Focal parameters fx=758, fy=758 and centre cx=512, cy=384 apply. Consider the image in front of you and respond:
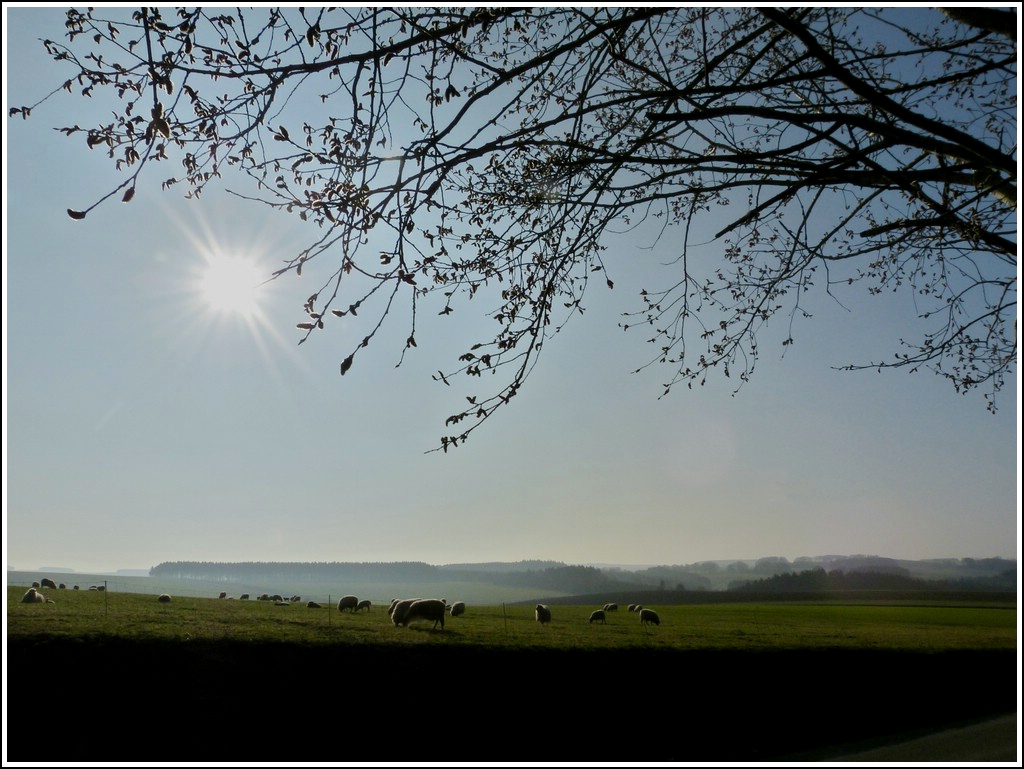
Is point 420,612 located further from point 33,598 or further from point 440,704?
point 33,598

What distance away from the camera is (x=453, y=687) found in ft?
36.1

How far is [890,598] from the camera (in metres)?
28.1

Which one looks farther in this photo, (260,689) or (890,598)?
(890,598)

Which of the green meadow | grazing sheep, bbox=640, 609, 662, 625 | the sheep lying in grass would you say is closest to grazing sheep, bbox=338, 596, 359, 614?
the green meadow

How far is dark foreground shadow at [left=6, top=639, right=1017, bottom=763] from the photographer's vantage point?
8.71 m

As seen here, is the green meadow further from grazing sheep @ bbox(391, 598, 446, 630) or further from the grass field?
grazing sheep @ bbox(391, 598, 446, 630)

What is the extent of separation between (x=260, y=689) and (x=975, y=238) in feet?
32.0

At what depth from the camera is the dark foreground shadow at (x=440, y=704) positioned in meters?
8.71

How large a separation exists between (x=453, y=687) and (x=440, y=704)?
1.10 feet

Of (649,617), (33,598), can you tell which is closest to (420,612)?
(33,598)

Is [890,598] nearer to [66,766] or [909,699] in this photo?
[909,699]

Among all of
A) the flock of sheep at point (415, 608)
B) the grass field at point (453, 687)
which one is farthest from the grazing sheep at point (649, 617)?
the grass field at point (453, 687)

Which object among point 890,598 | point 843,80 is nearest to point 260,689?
point 843,80

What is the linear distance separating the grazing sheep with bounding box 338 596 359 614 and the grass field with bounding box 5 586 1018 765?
160 cm
